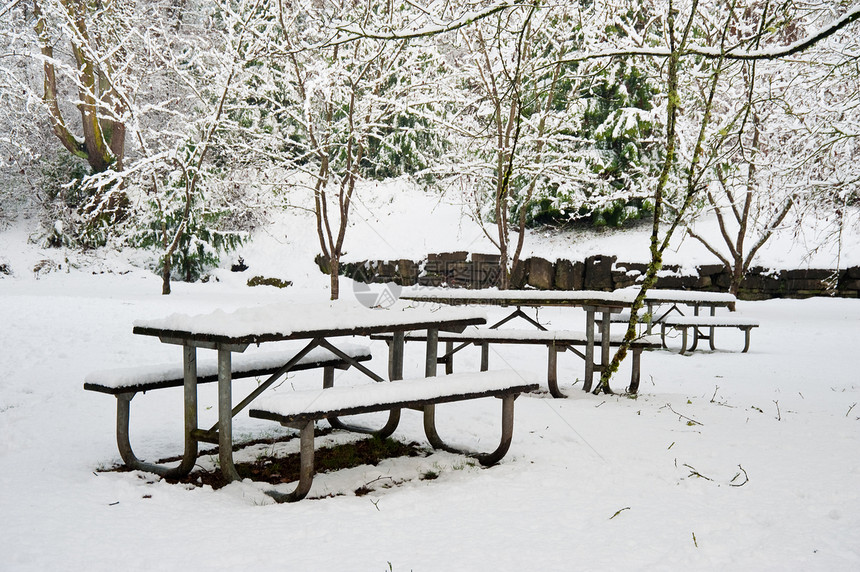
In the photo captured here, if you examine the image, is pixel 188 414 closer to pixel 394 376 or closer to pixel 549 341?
pixel 394 376

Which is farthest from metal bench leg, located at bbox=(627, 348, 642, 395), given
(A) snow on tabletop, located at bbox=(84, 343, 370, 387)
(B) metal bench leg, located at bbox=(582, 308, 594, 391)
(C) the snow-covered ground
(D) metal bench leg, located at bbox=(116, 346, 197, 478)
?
(D) metal bench leg, located at bbox=(116, 346, 197, 478)

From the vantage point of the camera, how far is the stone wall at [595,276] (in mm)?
13633

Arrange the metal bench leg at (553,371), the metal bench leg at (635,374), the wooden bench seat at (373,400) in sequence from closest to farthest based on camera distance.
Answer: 1. the wooden bench seat at (373,400)
2. the metal bench leg at (553,371)
3. the metal bench leg at (635,374)

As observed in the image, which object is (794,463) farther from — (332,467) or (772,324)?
(772,324)

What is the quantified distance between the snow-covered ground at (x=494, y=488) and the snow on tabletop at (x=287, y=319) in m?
0.82

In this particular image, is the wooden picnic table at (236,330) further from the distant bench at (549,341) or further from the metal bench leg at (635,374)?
the metal bench leg at (635,374)

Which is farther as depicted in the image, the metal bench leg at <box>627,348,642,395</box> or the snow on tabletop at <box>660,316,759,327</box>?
the snow on tabletop at <box>660,316,759,327</box>

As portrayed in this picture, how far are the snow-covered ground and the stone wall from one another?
21.2ft

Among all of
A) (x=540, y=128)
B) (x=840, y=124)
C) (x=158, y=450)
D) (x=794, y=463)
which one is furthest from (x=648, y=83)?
(x=158, y=450)

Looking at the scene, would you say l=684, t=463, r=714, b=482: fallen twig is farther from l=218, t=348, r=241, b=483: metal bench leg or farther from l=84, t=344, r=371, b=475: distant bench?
l=218, t=348, r=241, b=483: metal bench leg

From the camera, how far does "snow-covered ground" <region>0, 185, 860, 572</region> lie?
2.80 meters

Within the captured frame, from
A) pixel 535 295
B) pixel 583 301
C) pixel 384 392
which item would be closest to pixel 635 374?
pixel 583 301

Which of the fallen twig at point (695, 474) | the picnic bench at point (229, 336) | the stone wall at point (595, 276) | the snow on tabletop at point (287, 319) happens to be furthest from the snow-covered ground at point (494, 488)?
the stone wall at point (595, 276)

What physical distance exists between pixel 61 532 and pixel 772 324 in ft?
36.2
